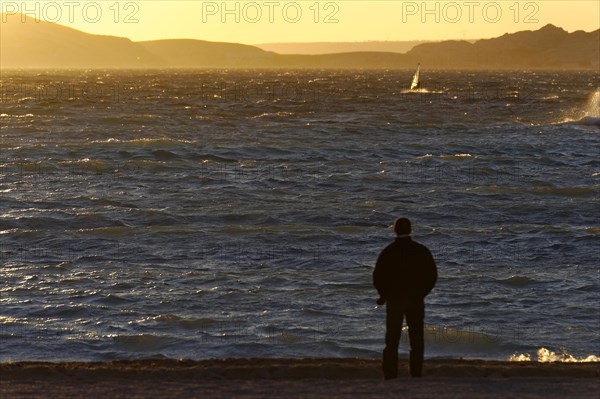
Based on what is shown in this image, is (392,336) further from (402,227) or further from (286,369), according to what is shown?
(286,369)

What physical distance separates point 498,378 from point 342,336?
4.00m

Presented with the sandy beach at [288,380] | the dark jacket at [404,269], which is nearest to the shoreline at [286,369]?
the sandy beach at [288,380]

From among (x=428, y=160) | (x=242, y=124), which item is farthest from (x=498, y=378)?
(x=242, y=124)

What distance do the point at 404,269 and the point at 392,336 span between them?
67 centimetres

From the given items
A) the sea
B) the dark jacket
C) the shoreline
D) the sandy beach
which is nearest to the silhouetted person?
the dark jacket

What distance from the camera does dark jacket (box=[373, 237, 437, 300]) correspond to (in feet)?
34.0

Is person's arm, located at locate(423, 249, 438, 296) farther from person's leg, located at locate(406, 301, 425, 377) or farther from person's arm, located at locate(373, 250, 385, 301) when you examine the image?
person's arm, located at locate(373, 250, 385, 301)

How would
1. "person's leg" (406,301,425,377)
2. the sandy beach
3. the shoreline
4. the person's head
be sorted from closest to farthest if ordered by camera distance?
the sandy beach → the person's head → "person's leg" (406,301,425,377) → the shoreline

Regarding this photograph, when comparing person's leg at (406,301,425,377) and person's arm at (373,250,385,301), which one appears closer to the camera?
person's arm at (373,250,385,301)

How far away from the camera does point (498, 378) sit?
11.0m

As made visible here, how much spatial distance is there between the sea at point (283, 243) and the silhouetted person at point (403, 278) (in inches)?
133

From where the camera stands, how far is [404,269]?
1038 cm

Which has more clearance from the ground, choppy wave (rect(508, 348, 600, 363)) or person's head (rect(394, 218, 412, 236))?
person's head (rect(394, 218, 412, 236))

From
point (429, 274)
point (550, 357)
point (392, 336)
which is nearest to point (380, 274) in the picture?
point (429, 274)
